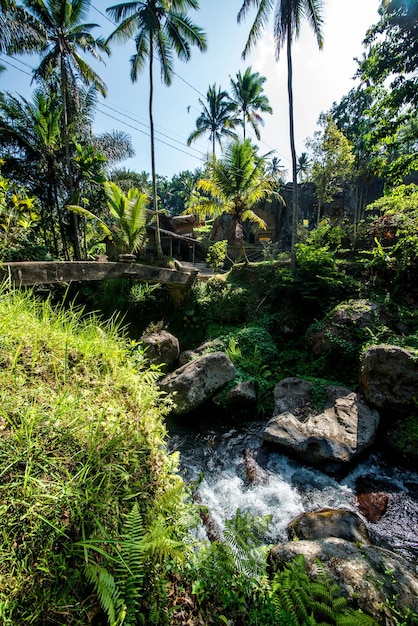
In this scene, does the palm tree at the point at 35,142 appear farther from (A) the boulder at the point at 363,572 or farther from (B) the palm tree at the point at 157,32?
(A) the boulder at the point at 363,572

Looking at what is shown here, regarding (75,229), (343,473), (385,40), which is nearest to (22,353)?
(343,473)

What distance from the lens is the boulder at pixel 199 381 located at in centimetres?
632

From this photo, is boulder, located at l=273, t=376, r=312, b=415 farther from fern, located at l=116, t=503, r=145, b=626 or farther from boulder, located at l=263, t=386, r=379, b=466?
fern, located at l=116, t=503, r=145, b=626

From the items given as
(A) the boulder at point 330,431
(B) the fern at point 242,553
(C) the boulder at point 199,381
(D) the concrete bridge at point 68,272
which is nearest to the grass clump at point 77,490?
(B) the fern at point 242,553

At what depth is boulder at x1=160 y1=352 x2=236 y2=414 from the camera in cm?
632

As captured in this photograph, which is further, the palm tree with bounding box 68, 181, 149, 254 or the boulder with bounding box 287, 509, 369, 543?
the palm tree with bounding box 68, 181, 149, 254

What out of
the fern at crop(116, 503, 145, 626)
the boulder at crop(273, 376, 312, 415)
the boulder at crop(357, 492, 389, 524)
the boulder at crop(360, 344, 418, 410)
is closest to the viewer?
the fern at crop(116, 503, 145, 626)

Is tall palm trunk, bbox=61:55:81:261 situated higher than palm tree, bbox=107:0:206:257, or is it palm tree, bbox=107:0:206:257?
palm tree, bbox=107:0:206:257

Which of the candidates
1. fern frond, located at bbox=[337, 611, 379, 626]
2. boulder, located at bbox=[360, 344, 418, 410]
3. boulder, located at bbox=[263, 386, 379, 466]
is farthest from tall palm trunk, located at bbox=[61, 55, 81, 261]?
fern frond, located at bbox=[337, 611, 379, 626]

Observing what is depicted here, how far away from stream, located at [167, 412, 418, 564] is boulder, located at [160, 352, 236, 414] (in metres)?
0.81

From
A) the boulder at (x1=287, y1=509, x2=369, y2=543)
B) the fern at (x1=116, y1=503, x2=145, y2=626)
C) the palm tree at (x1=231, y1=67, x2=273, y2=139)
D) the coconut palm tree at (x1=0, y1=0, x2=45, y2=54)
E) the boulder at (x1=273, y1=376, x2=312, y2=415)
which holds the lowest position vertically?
the boulder at (x1=287, y1=509, x2=369, y2=543)

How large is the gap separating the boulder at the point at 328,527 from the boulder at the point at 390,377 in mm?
2656

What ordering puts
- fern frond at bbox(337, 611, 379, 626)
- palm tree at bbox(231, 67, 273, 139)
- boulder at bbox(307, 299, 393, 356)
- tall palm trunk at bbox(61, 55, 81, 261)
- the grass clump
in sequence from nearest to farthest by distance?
the grass clump → fern frond at bbox(337, 611, 379, 626) → boulder at bbox(307, 299, 393, 356) → tall palm trunk at bbox(61, 55, 81, 261) → palm tree at bbox(231, 67, 273, 139)

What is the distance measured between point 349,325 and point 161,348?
18.2 feet
